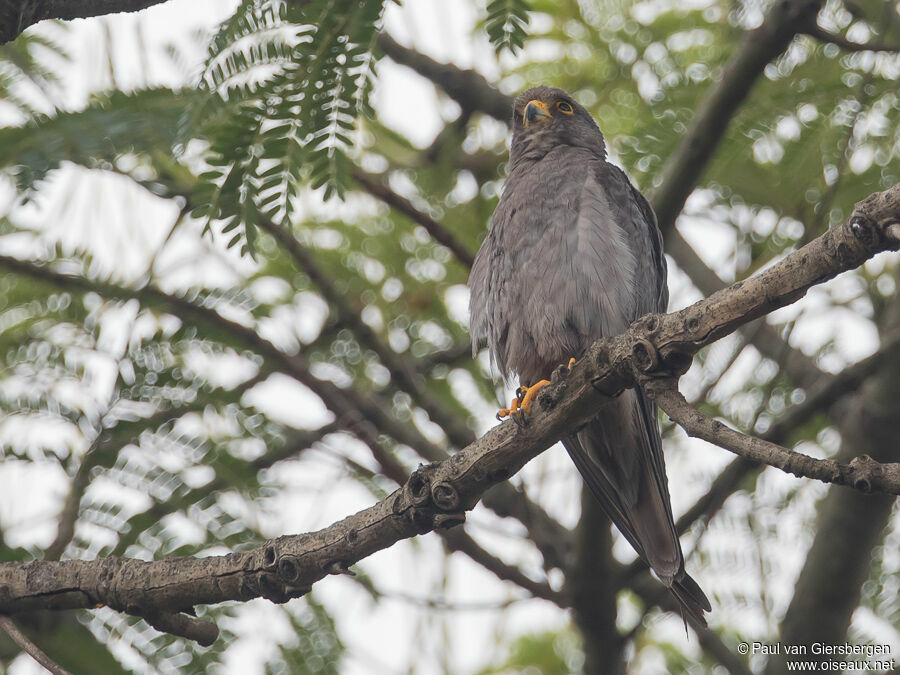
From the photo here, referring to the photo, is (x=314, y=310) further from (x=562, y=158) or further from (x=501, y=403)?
(x=562, y=158)

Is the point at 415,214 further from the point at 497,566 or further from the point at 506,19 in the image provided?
the point at 506,19

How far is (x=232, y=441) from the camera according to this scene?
480 cm

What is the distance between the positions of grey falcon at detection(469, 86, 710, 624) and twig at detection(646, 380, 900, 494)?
5.08ft

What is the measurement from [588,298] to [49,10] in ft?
8.76

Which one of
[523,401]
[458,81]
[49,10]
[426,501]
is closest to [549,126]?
[458,81]

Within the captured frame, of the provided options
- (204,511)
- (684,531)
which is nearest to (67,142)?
(204,511)

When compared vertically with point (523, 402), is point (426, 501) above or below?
below

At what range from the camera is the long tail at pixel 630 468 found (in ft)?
14.6

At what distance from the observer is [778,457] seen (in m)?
2.47

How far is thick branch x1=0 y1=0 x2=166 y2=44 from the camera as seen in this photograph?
276 centimetres

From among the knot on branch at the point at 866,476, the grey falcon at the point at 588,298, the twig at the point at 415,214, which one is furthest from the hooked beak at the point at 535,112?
the knot on branch at the point at 866,476

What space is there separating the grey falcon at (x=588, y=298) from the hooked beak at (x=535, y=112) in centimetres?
57

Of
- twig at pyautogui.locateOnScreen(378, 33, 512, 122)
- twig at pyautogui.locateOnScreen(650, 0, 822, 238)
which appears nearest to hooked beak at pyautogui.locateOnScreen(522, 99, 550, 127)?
twig at pyautogui.locateOnScreen(378, 33, 512, 122)

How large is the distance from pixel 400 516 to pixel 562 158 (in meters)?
2.83
